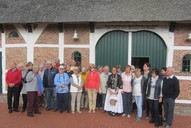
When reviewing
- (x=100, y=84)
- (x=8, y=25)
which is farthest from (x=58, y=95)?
(x=8, y=25)

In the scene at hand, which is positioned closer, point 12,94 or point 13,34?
point 12,94

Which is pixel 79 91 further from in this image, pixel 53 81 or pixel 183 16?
pixel 183 16

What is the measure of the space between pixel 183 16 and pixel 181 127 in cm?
448

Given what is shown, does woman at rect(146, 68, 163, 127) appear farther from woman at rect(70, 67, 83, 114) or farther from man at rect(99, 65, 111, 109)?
woman at rect(70, 67, 83, 114)

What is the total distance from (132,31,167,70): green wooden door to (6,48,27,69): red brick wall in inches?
213

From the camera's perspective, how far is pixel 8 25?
31.7 ft

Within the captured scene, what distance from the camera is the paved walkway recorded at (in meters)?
5.61

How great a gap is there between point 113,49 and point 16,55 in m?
4.87

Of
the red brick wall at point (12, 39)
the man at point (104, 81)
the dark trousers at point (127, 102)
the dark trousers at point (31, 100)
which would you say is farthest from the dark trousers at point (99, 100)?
the red brick wall at point (12, 39)

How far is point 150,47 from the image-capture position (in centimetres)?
878

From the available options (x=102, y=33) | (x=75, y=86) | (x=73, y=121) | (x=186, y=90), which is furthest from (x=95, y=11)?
(x=186, y=90)

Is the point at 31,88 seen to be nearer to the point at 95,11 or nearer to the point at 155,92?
the point at 155,92

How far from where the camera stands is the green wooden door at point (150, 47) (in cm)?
874

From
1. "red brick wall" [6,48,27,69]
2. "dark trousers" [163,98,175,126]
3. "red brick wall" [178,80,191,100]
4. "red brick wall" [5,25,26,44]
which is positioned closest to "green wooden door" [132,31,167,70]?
"red brick wall" [178,80,191,100]
